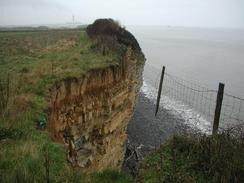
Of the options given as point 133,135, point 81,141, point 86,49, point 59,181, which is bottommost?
point 133,135

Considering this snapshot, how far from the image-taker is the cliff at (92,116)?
36.2 ft

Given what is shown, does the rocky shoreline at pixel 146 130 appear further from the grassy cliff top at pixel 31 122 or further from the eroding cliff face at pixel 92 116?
the grassy cliff top at pixel 31 122

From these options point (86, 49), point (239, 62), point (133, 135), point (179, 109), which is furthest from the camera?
point (239, 62)

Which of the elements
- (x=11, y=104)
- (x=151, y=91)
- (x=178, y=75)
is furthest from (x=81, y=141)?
(x=178, y=75)

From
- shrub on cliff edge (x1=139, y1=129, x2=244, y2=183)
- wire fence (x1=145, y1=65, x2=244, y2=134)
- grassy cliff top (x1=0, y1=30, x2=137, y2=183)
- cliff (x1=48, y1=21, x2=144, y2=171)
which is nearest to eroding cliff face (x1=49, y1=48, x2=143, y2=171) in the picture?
cliff (x1=48, y1=21, x2=144, y2=171)

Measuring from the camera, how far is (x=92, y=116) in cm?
1333

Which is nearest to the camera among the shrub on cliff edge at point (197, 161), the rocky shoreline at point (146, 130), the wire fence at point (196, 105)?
the shrub on cliff edge at point (197, 161)

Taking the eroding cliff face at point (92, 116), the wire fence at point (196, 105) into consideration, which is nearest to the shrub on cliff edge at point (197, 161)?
the eroding cliff face at point (92, 116)

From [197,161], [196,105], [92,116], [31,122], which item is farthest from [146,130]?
[197,161]

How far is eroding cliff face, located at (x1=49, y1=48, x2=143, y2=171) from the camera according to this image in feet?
36.2

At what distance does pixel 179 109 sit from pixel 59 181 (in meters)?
28.6

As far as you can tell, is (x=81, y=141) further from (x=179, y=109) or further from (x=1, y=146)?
(x=179, y=109)

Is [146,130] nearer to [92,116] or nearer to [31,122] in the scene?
[92,116]

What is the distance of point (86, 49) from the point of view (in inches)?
768
